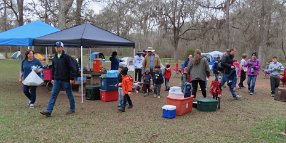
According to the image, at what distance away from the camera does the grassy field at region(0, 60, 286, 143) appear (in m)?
5.49

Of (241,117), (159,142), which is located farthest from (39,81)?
(241,117)

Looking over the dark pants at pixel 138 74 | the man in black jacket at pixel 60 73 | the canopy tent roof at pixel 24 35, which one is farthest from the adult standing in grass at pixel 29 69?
the dark pants at pixel 138 74

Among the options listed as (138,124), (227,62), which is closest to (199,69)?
(227,62)

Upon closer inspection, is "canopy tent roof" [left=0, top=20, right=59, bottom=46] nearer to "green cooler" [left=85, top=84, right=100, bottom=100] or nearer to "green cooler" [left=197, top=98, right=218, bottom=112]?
"green cooler" [left=85, top=84, right=100, bottom=100]

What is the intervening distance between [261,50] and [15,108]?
79.4ft

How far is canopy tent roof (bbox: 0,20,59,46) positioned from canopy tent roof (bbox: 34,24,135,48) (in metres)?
0.70

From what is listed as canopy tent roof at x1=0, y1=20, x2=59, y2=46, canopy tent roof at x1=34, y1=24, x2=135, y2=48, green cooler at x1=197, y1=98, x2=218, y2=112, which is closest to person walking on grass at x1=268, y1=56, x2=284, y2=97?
green cooler at x1=197, y1=98, x2=218, y2=112

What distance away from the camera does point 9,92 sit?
1090 centimetres

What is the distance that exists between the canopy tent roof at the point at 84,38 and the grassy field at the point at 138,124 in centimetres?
181

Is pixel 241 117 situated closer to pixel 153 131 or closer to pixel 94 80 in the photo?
pixel 153 131

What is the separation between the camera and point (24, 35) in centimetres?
1140

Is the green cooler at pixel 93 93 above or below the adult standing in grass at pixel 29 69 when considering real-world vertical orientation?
below

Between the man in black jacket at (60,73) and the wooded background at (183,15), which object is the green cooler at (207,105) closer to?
the man in black jacket at (60,73)

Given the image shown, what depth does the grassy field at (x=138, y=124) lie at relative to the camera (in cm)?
549
